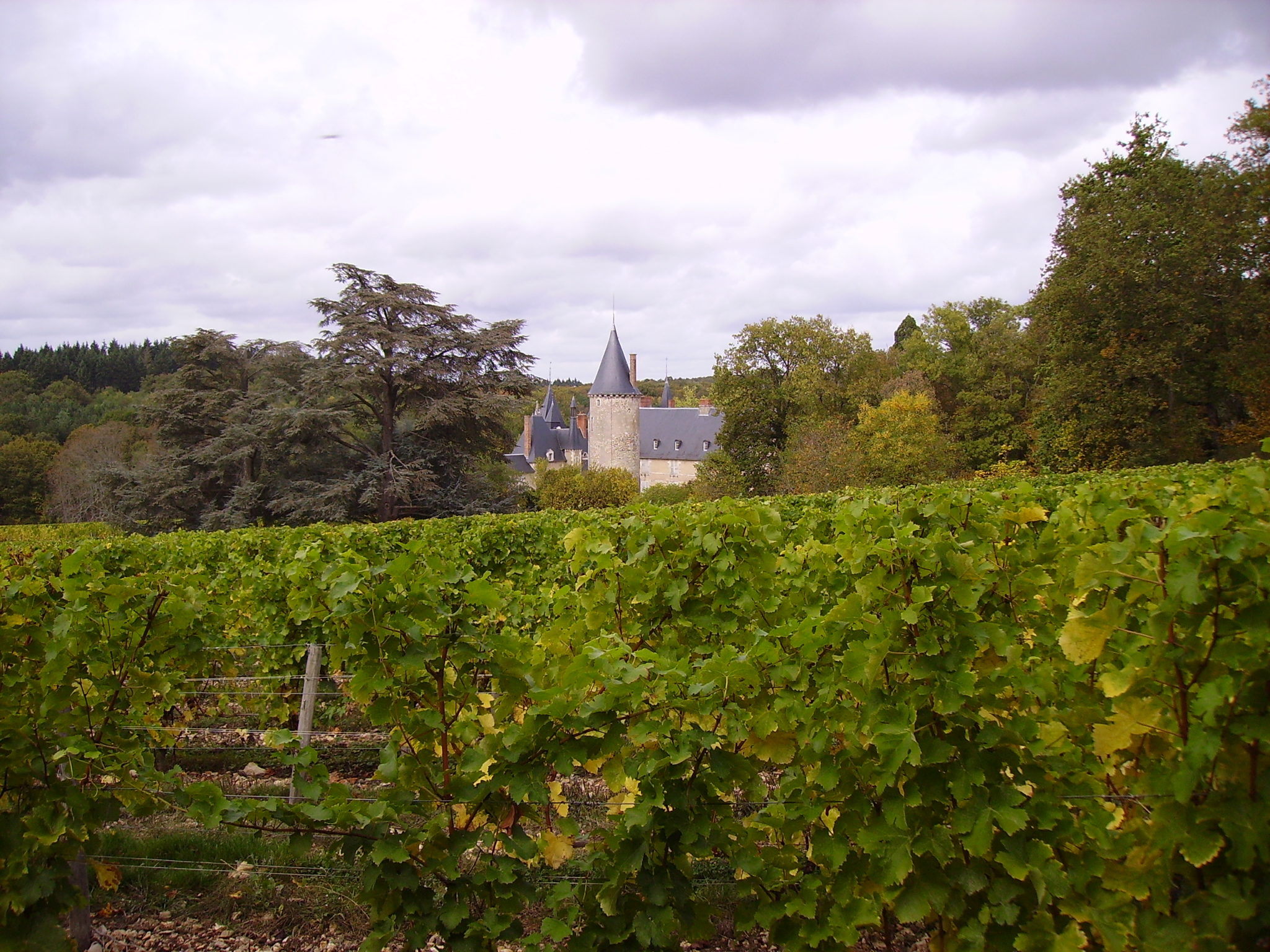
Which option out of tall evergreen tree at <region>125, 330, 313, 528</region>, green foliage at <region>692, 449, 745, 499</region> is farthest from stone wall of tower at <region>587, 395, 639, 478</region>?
tall evergreen tree at <region>125, 330, 313, 528</region>

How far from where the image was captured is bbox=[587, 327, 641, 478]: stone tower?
61188 millimetres

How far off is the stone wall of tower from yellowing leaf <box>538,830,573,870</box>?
190 ft

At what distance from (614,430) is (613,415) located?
1.14m

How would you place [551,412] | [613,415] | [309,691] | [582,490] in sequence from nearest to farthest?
1. [309,691]
2. [582,490]
3. [613,415]
4. [551,412]

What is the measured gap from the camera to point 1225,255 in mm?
32438

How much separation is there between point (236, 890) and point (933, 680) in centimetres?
381

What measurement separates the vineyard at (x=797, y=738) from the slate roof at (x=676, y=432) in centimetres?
6885

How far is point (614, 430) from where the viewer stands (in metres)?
61.2

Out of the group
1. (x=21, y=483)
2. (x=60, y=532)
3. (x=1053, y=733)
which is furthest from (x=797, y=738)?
(x=21, y=483)

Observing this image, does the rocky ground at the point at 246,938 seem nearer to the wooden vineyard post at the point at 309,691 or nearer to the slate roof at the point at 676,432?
the wooden vineyard post at the point at 309,691

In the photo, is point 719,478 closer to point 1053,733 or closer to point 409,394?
point 409,394

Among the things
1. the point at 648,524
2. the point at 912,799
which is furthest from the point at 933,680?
the point at 648,524

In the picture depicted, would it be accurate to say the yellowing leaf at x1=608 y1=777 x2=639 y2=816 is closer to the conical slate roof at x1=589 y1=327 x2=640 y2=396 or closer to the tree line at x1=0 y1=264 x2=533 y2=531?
the tree line at x1=0 y1=264 x2=533 y2=531

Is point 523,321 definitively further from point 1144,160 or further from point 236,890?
point 236,890
